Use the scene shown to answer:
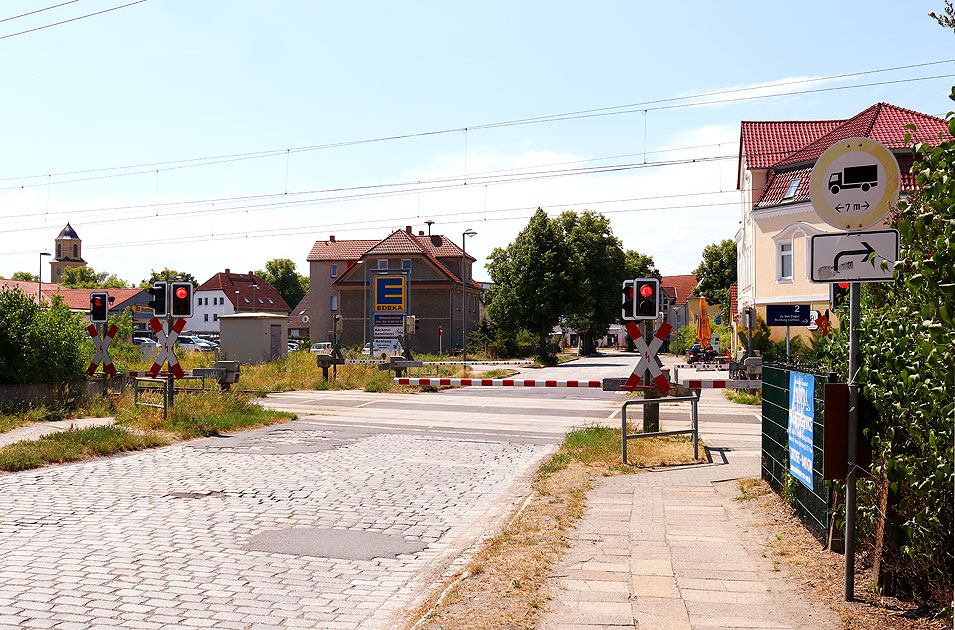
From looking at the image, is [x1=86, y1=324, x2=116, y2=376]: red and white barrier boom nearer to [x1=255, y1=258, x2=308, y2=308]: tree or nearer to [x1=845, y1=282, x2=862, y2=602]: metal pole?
[x1=845, y1=282, x2=862, y2=602]: metal pole

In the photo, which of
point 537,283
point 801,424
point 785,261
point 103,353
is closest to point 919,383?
point 801,424

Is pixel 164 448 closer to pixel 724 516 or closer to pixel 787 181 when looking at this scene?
pixel 724 516

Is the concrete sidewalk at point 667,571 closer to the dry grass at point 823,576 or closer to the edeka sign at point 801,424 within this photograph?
the dry grass at point 823,576

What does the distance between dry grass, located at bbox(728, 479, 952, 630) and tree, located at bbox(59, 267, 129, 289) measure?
123481 mm

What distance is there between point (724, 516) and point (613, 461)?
11.5 ft

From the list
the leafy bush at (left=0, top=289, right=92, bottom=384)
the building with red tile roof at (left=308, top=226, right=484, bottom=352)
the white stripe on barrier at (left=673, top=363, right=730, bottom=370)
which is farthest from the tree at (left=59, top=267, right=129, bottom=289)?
the leafy bush at (left=0, top=289, right=92, bottom=384)

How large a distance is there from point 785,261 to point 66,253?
139068mm

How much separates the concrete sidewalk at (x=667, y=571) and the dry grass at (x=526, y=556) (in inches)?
5.3

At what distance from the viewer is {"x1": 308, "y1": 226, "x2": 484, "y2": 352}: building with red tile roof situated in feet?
222

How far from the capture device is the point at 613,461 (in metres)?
11.2

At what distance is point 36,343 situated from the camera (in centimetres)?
1566

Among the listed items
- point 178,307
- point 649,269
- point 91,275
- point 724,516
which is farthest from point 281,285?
point 724,516

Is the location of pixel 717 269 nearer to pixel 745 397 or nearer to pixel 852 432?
pixel 745 397

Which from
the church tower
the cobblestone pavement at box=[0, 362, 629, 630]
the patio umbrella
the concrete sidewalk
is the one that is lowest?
the cobblestone pavement at box=[0, 362, 629, 630]
